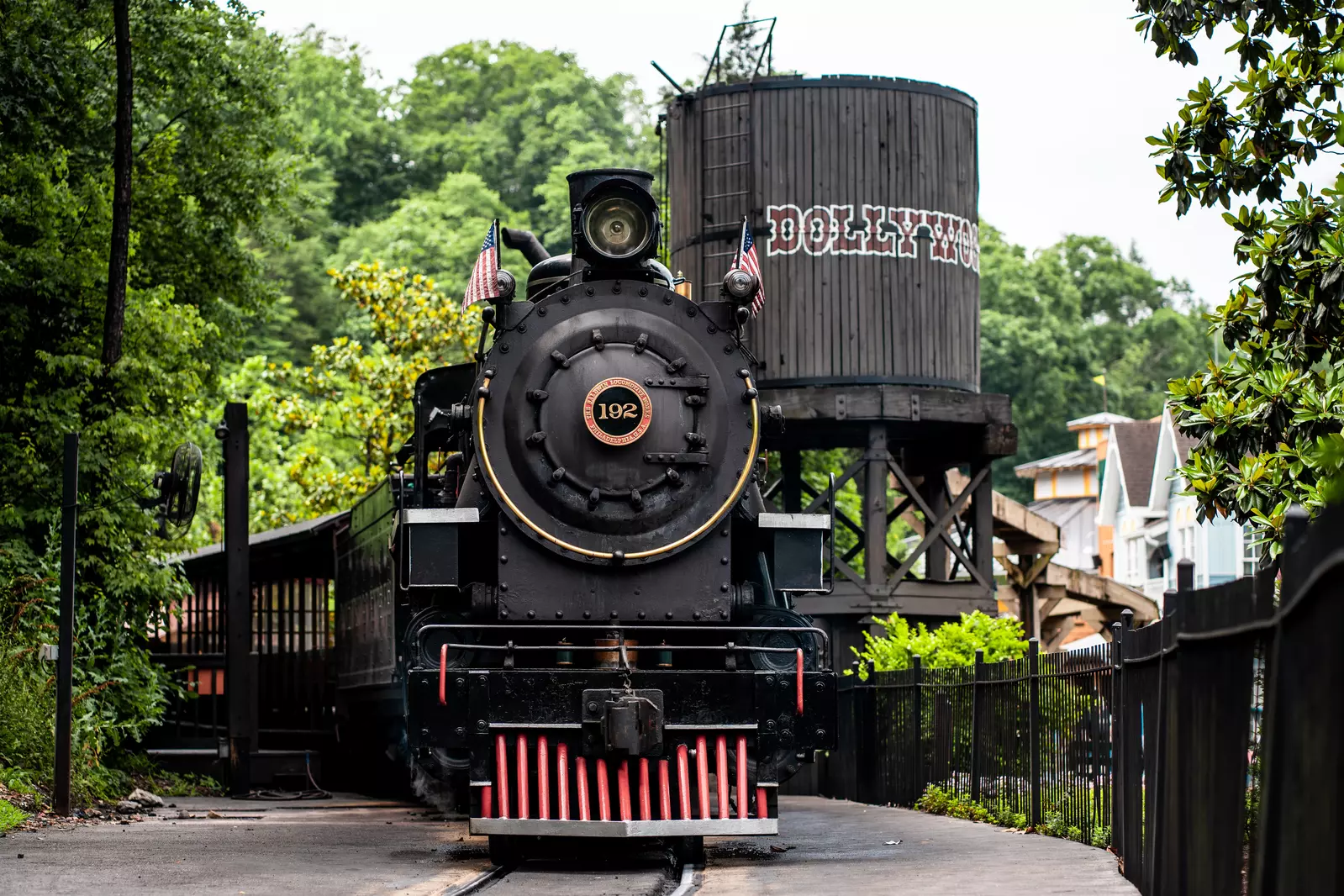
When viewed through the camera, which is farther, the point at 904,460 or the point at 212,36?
the point at 904,460

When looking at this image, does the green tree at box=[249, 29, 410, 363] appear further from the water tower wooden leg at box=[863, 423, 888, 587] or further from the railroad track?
the railroad track

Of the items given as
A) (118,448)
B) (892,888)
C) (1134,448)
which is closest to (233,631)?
(118,448)

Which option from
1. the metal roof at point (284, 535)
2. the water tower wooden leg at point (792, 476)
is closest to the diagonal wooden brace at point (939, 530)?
the water tower wooden leg at point (792, 476)

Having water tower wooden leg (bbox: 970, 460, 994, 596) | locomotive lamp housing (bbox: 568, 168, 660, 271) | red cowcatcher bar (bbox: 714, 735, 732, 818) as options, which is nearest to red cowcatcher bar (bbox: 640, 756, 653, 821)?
red cowcatcher bar (bbox: 714, 735, 732, 818)

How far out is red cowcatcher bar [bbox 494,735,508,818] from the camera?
10125 mm

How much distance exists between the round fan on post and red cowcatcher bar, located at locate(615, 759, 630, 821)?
25.5ft

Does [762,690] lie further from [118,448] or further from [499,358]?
[118,448]

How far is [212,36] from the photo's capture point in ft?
75.9

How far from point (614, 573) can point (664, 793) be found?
1.55 metres

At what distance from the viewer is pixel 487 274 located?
1140 centimetres

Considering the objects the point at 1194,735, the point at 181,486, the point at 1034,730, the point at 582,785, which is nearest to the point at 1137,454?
the point at 181,486

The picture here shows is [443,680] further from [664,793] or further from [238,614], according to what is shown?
[238,614]

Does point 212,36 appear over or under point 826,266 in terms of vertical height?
over

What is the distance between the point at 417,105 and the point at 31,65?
52.2m
